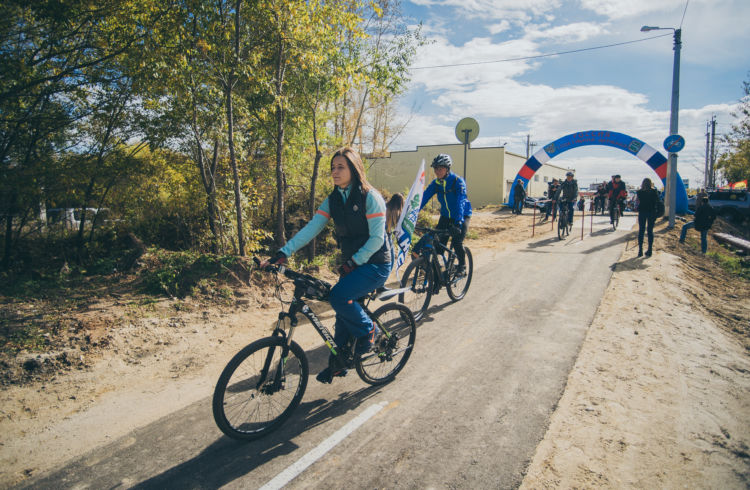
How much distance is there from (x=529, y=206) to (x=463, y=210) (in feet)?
85.8

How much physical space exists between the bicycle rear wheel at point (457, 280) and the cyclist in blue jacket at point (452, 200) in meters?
0.13

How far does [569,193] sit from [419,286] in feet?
36.9

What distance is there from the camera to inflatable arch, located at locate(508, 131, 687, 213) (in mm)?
18672

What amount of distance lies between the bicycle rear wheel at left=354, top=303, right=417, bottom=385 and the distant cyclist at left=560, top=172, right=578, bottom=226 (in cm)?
1202

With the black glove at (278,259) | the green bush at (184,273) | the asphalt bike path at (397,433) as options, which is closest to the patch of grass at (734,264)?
the asphalt bike path at (397,433)

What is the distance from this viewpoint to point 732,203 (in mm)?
21438

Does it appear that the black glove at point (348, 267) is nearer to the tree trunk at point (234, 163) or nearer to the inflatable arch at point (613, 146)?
the tree trunk at point (234, 163)

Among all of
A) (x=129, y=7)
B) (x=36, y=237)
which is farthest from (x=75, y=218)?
(x=129, y=7)

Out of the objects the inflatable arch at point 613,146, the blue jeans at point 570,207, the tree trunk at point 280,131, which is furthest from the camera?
the inflatable arch at point 613,146

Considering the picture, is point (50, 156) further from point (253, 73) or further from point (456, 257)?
point (456, 257)

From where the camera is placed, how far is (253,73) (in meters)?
6.19

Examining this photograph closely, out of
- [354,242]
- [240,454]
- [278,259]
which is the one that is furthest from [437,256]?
[240,454]

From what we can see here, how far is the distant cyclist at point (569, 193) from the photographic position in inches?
548

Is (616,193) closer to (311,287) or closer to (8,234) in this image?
(311,287)
